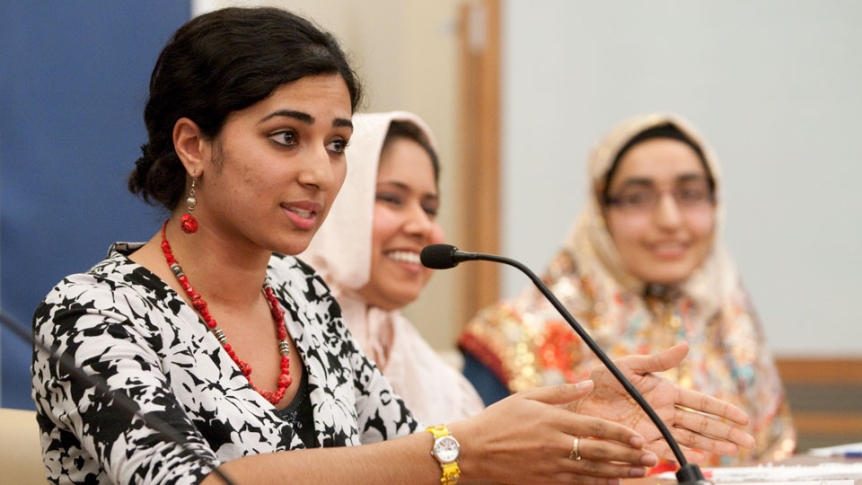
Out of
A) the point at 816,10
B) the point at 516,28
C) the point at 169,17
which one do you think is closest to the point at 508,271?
the point at 516,28

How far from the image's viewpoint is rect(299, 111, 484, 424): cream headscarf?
230cm

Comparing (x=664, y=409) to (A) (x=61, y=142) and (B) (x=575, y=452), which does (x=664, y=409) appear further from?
(A) (x=61, y=142)

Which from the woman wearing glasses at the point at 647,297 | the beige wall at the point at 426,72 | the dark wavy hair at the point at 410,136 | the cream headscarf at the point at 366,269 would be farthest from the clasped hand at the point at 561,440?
the beige wall at the point at 426,72

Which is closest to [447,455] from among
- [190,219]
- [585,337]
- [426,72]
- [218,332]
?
[585,337]

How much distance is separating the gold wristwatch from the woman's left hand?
0.78 feet

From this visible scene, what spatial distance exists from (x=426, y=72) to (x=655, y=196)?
1.54m

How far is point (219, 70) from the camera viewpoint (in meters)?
1.41

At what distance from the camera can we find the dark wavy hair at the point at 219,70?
141cm

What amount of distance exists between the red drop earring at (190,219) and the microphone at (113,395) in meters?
0.31

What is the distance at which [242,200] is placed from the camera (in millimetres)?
1423

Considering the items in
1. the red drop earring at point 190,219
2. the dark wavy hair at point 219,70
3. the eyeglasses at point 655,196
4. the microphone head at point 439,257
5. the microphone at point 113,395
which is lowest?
the microphone at point 113,395

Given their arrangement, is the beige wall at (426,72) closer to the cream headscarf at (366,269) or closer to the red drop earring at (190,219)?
the cream headscarf at (366,269)

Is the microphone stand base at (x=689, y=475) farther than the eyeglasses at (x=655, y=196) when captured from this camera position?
No

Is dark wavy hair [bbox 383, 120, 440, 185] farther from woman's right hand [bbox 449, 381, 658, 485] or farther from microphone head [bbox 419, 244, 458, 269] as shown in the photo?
woman's right hand [bbox 449, 381, 658, 485]
